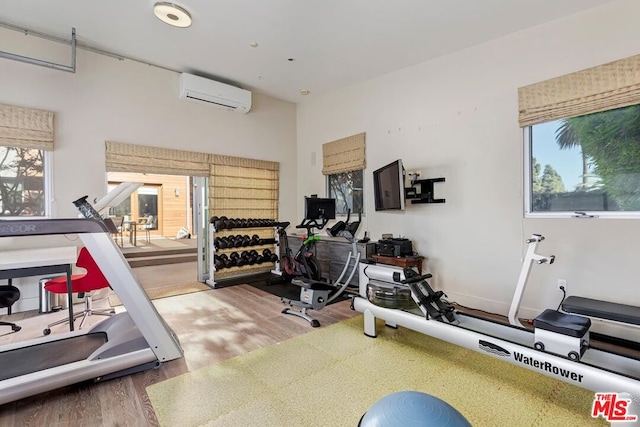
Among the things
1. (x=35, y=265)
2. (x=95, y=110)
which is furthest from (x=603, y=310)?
(x=95, y=110)

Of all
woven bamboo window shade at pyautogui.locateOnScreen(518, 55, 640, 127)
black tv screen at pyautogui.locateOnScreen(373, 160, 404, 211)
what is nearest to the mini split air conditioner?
black tv screen at pyautogui.locateOnScreen(373, 160, 404, 211)

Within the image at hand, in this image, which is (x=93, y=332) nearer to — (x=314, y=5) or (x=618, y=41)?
(x=314, y=5)

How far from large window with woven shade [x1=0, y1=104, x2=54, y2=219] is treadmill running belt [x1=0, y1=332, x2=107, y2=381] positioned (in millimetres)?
2155

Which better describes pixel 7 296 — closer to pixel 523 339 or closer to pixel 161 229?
pixel 523 339

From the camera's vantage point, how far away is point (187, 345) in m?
2.73

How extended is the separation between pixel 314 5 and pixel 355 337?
3299mm

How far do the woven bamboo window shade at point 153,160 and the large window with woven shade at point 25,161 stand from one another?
66cm

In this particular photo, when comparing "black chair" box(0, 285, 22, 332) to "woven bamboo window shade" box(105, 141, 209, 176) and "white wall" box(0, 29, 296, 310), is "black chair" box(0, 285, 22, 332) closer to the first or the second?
"white wall" box(0, 29, 296, 310)

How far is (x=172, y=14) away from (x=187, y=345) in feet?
10.9

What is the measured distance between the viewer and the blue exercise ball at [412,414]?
1088 millimetres

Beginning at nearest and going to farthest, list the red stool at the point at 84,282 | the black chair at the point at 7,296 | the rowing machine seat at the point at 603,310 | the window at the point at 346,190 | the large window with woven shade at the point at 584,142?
the rowing machine seat at the point at 603,310, the black chair at the point at 7,296, the large window with woven shade at the point at 584,142, the red stool at the point at 84,282, the window at the point at 346,190

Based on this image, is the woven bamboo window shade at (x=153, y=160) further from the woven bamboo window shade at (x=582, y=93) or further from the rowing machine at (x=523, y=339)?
the woven bamboo window shade at (x=582, y=93)

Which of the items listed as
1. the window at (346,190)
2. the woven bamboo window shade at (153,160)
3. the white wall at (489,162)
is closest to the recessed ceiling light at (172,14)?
the woven bamboo window shade at (153,160)

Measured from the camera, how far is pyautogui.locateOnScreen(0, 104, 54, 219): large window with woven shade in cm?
347
